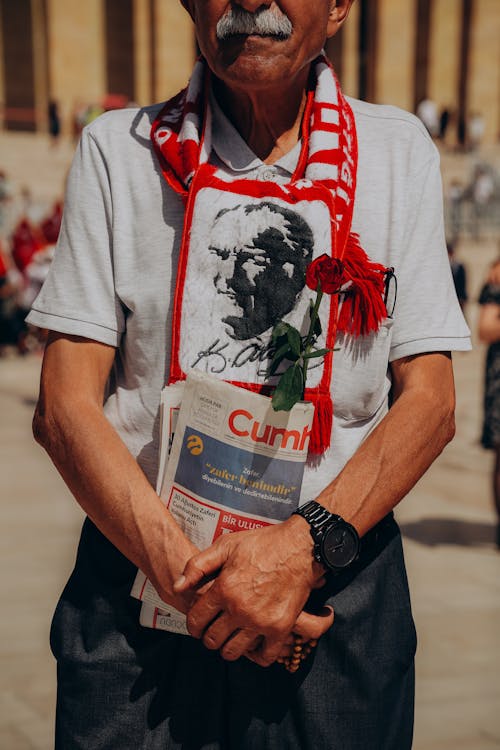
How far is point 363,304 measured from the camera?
6.13ft

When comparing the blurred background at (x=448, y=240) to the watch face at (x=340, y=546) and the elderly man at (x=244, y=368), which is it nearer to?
the elderly man at (x=244, y=368)

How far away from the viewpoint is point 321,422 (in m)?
1.85

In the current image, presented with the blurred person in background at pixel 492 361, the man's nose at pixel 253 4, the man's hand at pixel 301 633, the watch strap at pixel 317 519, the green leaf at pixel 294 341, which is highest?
the man's nose at pixel 253 4

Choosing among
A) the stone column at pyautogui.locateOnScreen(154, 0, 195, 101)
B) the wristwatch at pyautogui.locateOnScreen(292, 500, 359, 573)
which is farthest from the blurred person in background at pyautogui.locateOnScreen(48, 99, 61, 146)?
the wristwatch at pyautogui.locateOnScreen(292, 500, 359, 573)

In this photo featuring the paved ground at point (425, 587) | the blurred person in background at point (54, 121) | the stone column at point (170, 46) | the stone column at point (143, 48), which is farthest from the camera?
the stone column at point (143, 48)

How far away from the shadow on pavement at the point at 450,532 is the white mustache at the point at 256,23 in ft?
16.3

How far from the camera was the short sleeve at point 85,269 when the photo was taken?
1.88 m

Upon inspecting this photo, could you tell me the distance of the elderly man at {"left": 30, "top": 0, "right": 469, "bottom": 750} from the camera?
183 cm

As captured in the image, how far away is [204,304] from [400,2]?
1524 inches

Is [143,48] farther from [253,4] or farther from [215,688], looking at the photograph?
[215,688]

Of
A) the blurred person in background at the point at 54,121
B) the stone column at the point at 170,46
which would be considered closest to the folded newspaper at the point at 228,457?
the blurred person in background at the point at 54,121

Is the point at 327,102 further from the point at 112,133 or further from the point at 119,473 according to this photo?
the point at 119,473

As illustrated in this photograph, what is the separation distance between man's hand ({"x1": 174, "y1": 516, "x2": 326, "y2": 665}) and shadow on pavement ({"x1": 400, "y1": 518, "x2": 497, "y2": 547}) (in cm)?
481

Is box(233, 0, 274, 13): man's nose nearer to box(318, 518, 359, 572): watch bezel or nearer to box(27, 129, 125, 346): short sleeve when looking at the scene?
box(27, 129, 125, 346): short sleeve
